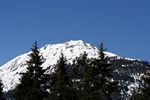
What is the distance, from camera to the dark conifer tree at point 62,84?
5309 centimetres

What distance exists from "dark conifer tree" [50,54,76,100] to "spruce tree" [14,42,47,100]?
3809 millimetres

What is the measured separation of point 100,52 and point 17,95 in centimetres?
1005

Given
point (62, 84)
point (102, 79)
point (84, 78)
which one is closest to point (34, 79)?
point (62, 84)

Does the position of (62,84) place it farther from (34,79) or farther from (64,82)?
(34,79)

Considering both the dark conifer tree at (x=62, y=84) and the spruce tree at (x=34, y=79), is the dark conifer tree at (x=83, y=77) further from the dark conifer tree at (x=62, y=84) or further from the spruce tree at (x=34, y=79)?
the spruce tree at (x=34, y=79)

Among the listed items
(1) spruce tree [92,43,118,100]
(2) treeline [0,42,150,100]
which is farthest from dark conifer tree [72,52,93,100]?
(1) spruce tree [92,43,118,100]

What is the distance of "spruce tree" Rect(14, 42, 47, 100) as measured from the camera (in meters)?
48.7

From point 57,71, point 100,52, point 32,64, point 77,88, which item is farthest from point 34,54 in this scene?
point 77,88

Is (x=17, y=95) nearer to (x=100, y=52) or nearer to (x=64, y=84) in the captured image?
(x=64, y=84)

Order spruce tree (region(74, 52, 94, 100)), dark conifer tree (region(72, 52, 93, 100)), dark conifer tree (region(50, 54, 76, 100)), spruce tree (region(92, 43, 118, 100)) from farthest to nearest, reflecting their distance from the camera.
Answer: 1. dark conifer tree (region(72, 52, 93, 100))
2. spruce tree (region(74, 52, 94, 100))
3. dark conifer tree (region(50, 54, 76, 100))
4. spruce tree (region(92, 43, 118, 100))

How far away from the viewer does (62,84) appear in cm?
5366

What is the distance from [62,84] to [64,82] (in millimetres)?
325

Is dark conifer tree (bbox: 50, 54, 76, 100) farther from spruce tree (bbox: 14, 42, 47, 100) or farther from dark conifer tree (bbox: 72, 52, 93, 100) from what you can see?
spruce tree (bbox: 14, 42, 47, 100)

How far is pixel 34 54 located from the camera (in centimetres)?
5000
